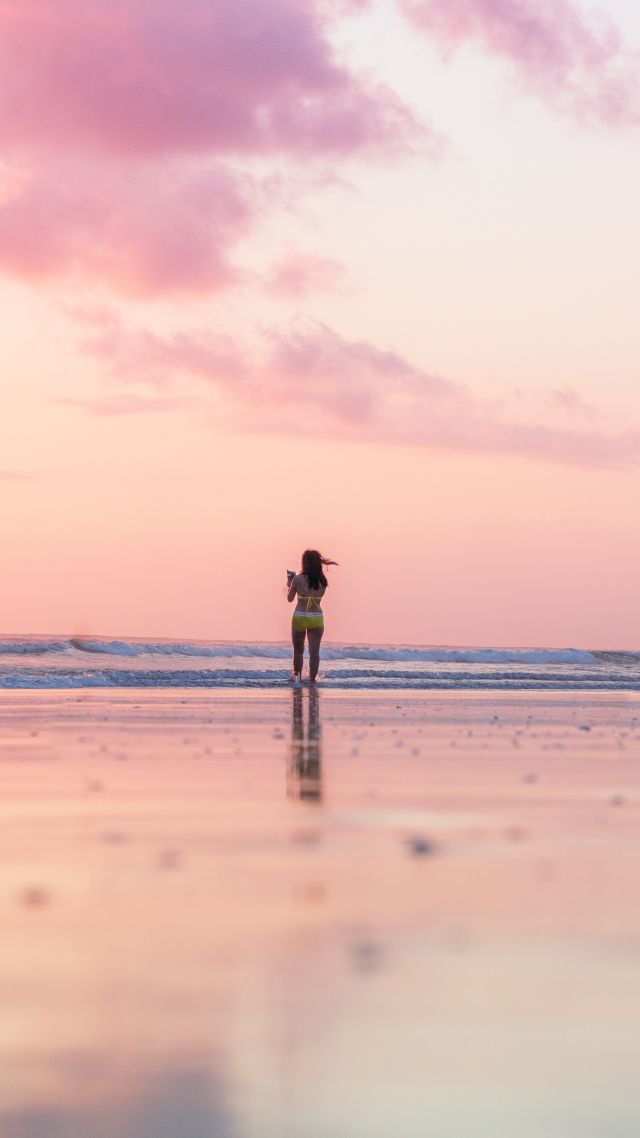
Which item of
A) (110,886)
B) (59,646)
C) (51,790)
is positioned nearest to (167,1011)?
(110,886)

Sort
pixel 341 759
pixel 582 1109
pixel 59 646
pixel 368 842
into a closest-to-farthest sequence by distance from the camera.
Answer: pixel 582 1109, pixel 368 842, pixel 341 759, pixel 59 646

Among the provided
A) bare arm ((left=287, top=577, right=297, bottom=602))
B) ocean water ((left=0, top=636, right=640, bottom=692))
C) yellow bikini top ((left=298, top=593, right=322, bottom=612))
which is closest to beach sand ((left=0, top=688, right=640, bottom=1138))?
ocean water ((left=0, top=636, right=640, bottom=692))

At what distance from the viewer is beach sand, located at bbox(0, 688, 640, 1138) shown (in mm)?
2195

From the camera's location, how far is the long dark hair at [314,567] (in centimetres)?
2161

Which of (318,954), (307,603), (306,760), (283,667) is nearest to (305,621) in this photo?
(307,603)

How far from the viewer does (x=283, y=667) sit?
31.5 metres

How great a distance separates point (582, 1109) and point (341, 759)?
5.80 metres

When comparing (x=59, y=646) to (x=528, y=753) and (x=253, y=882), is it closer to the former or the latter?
(x=528, y=753)

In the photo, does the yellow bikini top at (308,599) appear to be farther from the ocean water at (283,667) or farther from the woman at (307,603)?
the ocean water at (283,667)

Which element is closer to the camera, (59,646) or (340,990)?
(340,990)

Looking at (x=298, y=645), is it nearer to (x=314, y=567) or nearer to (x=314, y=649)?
(x=314, y=649)

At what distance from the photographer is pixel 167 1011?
265 cm

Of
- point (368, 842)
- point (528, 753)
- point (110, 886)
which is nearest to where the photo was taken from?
point (110, 886)

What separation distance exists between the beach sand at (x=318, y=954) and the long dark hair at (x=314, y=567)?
1448 cm
